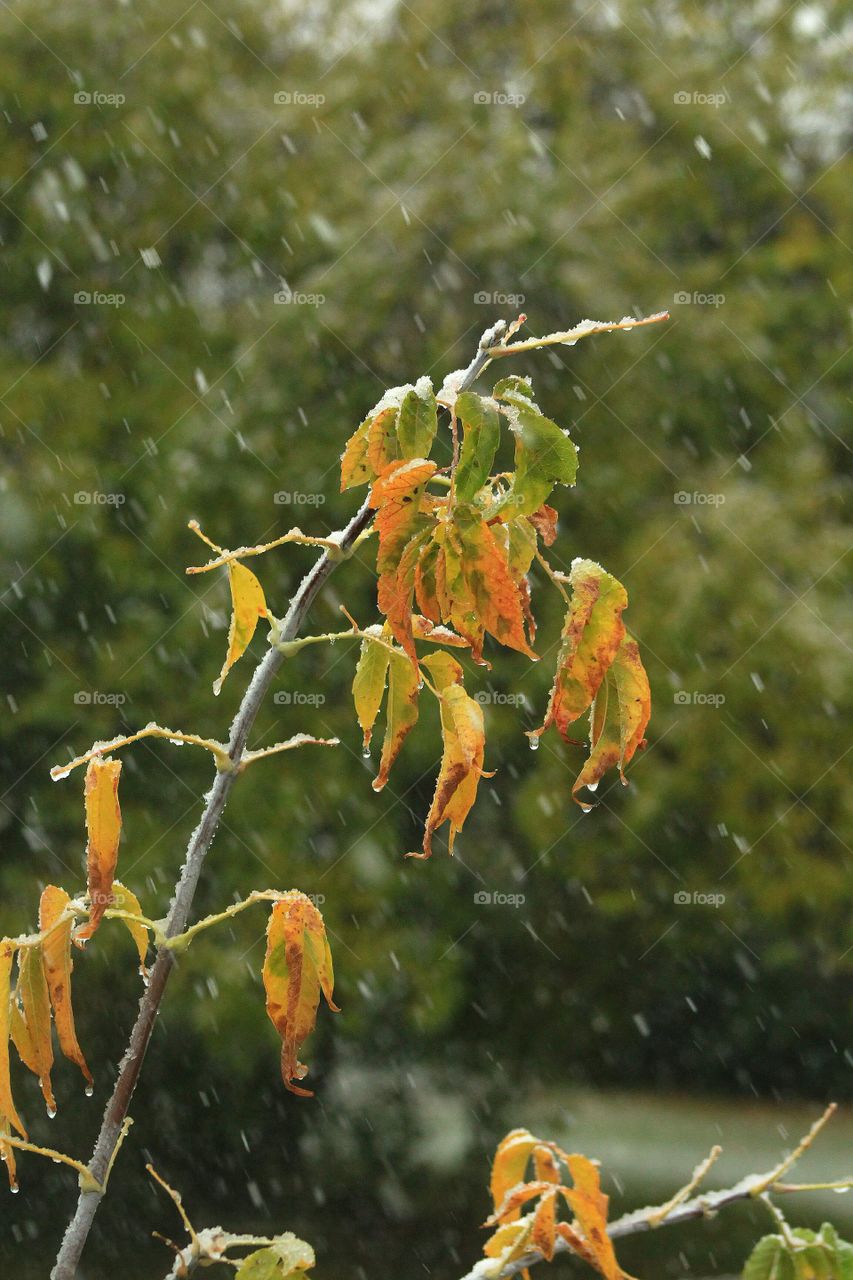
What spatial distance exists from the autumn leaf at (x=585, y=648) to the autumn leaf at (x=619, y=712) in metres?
0.03

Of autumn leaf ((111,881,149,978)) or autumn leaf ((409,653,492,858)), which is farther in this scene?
autumn leaf ((111,881,149,978))

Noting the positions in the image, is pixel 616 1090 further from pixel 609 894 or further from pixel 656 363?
pixel 656 363

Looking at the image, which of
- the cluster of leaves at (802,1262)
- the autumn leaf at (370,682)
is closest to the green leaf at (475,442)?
the autumn leaf at (370,682)

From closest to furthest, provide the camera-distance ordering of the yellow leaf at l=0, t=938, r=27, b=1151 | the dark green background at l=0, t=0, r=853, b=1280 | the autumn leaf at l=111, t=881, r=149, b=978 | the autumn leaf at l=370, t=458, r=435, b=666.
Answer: the autumn leaf at l=370, t=458, r=435, b=666 → the yellow leaf at l=0, t=938, r=27, b=1151 → the autumn leaf at l=111, t=881, r=149, b=978 → the dark green background at l=0, t=0, r=853, b=1280

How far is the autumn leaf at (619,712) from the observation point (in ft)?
3.05

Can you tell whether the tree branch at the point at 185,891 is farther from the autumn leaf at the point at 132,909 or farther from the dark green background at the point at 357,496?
the dark green background at the point at 357,496

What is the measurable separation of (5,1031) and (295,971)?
0.66ft

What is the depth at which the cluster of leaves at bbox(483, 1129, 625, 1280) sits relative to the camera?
3.00 feet

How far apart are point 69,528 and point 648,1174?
5.17 m

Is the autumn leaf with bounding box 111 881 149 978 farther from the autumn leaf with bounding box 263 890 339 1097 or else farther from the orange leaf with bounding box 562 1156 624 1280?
the orange leaf with bounding box 562 1156 624 1280

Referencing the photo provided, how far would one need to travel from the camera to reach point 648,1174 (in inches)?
327

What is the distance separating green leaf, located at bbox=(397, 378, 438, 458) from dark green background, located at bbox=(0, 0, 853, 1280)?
4.49 meters

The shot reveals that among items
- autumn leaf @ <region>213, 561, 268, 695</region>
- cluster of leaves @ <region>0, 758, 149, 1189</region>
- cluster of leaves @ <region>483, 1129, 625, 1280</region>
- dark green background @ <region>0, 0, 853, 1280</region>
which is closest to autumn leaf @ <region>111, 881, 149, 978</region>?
cluster of leaves @ <region>0, 758, 149, 1189</region>

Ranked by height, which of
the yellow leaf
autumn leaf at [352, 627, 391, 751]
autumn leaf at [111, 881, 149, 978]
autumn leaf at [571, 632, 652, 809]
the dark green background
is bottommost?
the dark green background
